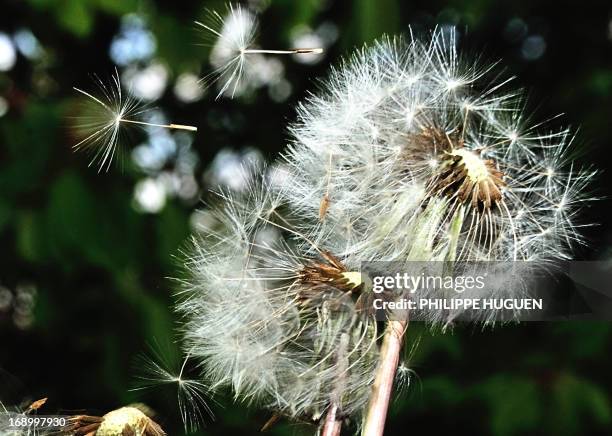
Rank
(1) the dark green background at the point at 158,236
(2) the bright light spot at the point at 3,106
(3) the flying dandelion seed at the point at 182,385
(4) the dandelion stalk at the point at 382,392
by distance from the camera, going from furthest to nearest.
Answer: (2) the bright light spot at the point at 3,106 → (1) the dark green background at the point at 158,236 → (3) the flying dandelion seed at the point at 182,385 → (4) the dandelion stalk at the point at 382,392

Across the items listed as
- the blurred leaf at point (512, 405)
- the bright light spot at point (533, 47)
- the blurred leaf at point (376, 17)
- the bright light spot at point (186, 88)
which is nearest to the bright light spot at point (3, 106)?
the bright light spot at point (186, 88)

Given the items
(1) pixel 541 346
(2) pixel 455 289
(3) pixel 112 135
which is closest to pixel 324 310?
(2) pixel 455 289

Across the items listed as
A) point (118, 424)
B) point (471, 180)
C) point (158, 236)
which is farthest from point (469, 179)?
point (158, 236)

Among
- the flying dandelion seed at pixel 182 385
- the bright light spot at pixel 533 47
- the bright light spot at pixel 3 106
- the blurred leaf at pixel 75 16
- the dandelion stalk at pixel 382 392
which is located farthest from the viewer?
the bright light spot at pixel 533 47

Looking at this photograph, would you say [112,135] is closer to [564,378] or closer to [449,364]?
[564,378]

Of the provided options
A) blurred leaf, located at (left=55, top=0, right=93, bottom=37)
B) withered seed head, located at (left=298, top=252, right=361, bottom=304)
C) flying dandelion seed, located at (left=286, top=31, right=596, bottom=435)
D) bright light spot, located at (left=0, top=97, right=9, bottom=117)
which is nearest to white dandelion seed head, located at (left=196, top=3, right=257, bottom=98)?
flying dandelion seed, located at (left=286, top=31, right=596, bottom=435)

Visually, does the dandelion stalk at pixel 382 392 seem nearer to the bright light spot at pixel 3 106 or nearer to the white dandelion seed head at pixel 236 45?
the white dandelion seed head at pixel 236 45
